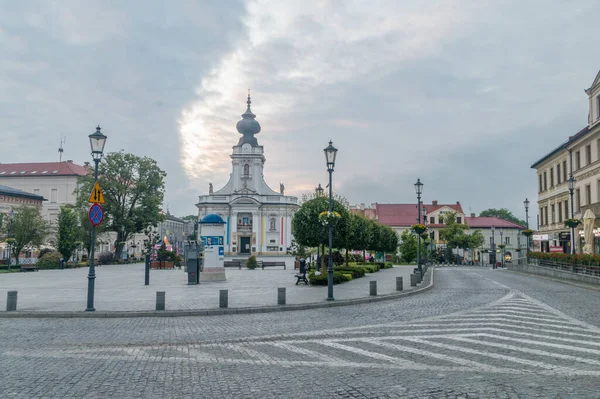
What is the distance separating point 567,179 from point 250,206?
64.5 metres

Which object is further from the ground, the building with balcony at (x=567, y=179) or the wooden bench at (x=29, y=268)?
the building with balcony at (x=567, y=179)

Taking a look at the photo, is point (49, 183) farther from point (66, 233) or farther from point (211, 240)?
point (211, 240)

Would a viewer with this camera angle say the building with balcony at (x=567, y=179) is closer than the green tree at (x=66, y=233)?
Yes

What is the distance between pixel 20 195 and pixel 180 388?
245 ft

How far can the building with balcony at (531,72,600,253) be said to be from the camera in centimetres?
3856

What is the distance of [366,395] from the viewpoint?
635cm

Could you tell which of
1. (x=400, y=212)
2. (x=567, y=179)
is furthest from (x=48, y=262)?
(x=400, y=212)

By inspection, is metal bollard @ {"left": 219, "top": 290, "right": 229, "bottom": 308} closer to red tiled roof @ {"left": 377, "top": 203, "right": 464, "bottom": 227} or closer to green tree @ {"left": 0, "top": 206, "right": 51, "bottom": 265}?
green tree @ {"left": 0, "top": 206, "right": 51, "bottom": 265}

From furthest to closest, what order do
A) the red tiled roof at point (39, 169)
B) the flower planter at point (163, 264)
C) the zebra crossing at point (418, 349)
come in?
1. the red tiled roof at point (39, 169)
2. the flower planter at point (163, 264)
3. the zebra crossing at point (418, 349)

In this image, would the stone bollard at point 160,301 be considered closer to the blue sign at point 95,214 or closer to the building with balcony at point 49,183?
the blue sign at point 95,214

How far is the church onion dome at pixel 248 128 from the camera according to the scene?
4048 inches

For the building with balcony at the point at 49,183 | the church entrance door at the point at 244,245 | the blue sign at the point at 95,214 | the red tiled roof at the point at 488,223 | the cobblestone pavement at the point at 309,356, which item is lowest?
the cobblestone pavement at the point at 309,356

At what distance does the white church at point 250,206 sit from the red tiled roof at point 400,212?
17.8m

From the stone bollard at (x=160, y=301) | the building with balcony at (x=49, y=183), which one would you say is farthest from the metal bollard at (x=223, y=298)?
the building with balcony at (x=49, y=183)
